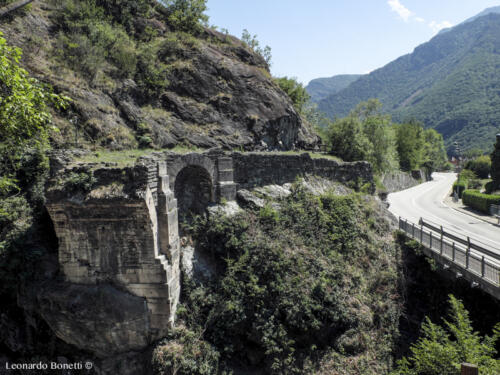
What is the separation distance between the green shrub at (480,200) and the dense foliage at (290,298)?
15892 mm

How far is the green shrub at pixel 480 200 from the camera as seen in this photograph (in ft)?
70.4

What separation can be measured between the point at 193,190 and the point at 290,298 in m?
5.67

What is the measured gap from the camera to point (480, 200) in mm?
22703

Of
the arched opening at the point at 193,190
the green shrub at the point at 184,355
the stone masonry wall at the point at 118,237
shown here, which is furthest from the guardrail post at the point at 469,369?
the arched opening at the point at 193,190

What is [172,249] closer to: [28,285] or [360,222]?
[28,285]

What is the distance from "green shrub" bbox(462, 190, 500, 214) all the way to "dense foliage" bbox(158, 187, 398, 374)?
15.9 m

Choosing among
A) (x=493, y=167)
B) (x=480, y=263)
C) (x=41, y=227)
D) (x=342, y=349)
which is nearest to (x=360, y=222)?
(x=480, y=263)

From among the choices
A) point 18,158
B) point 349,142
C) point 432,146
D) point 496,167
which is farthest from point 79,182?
point 432,146

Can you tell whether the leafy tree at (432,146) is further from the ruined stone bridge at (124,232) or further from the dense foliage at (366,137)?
the ruined stone bridge at (124,232)

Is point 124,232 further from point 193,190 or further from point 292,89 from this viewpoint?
point 292,89

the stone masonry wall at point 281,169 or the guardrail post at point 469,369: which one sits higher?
the stone masonry wall at point 281,169

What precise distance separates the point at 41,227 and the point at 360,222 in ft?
41.4

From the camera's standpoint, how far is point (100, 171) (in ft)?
26.3

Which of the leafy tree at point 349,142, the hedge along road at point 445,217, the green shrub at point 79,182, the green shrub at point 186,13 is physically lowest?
the hedge along road at point 445,217
